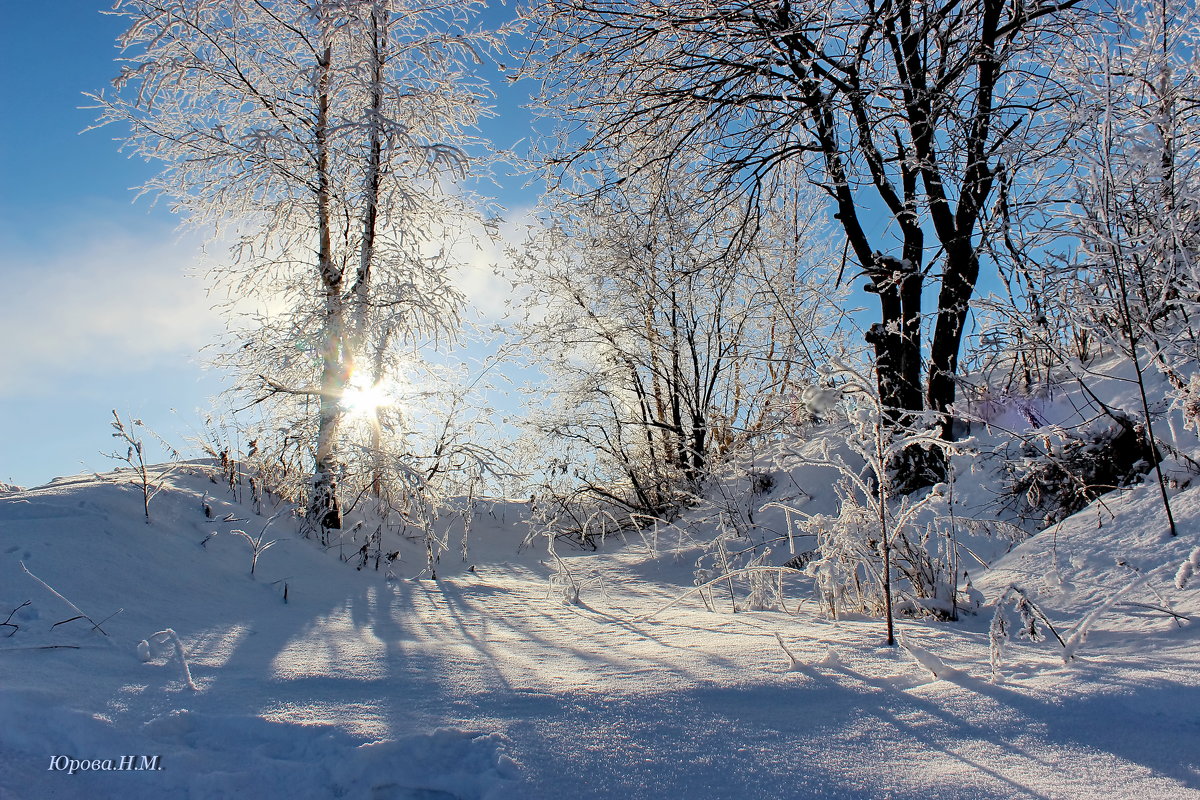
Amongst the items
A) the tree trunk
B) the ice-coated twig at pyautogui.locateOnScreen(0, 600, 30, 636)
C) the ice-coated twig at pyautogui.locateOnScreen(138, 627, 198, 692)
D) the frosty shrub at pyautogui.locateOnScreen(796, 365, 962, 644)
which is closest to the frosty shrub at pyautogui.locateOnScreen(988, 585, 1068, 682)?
the frosty shrub at pyautogui.locateOnScreen(796, 365, 962, 644)

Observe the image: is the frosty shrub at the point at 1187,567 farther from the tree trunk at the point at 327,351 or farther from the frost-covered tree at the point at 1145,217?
the tree trunk at the point at 327,351

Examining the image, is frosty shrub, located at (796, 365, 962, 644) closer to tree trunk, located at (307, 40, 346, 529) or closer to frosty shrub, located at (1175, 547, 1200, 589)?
frosty shrub, located at (1175, 547, 1200, 589)

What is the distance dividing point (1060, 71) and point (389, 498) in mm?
6223

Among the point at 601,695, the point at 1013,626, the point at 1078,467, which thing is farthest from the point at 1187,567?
the point at 1078,467

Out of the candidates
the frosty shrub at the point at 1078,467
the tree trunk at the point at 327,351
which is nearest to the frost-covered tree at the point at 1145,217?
the frosty shrub at the point at 1078,467

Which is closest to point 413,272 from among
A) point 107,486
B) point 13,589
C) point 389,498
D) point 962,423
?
point 389,498

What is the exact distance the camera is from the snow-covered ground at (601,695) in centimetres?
119

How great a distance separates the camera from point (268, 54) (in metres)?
6.07

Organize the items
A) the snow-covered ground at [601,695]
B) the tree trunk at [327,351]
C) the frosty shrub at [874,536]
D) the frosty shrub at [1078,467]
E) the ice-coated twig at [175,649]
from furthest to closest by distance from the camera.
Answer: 1. the tree trunk at [327,351]
2. the frosty shrub at [1078,467]
3. the frosty shrub at [874,536]
4. the ice-coated twig at [175,649]
5. the snow-covered ground at [601,695]

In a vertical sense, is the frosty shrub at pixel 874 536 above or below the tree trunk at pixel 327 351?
below

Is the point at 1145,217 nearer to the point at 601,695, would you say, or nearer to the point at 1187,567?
the point at 1187,567

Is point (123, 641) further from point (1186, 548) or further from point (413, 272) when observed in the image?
point (413, 272)

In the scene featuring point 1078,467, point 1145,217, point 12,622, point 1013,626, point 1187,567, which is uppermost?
point 1145,217

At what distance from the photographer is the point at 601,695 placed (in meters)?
1.59
